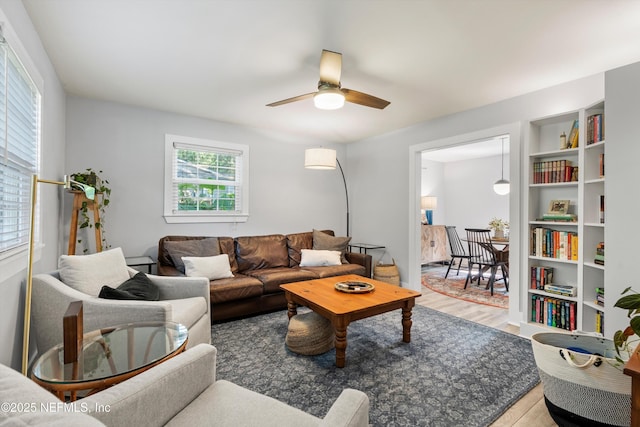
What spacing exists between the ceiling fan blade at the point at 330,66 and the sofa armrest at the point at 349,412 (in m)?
2.24

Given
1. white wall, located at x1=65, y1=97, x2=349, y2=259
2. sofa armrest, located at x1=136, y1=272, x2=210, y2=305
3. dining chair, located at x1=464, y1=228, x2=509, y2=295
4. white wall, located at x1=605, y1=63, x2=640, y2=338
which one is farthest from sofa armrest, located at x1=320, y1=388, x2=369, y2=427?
dining chair, located at x1=464, y1=228, x2=509, y2=295

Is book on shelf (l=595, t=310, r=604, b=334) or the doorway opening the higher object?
the doorway opening

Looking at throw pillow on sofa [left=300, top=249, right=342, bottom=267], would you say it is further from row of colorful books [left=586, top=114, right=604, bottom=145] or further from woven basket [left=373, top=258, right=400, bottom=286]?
row of colorful books [left=586, top=114, right=604, bottom=145]

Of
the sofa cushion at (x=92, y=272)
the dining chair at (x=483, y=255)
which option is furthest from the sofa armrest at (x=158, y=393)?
the dining chair at (x=483, y=255)

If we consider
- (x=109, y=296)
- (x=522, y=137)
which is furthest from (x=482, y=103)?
(x=109, y=296)

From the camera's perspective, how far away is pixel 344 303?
261 centimetres

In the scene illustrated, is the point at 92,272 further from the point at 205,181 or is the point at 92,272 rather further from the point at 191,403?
the point at 205,181

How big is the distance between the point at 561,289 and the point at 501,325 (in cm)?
71

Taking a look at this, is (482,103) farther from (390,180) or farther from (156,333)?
(156,333)

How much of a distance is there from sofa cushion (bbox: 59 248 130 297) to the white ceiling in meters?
1.68

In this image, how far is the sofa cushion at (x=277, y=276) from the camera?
144 inches

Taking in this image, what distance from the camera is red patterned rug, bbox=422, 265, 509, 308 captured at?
14.4ft

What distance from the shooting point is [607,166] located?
7.47 feet

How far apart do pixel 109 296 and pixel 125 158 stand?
2.40m
